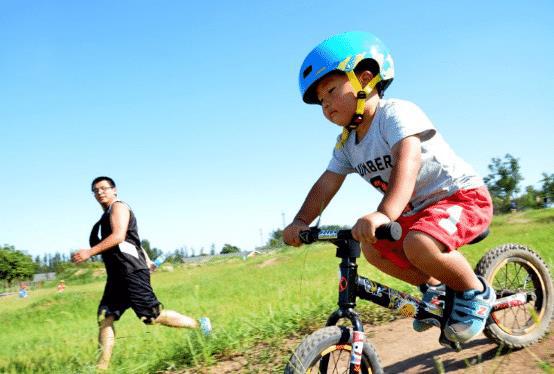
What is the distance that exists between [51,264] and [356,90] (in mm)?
153687

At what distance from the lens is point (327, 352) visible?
232 centimetres

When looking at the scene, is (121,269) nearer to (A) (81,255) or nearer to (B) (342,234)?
(A) (81,255)

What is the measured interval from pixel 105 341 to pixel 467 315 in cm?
357

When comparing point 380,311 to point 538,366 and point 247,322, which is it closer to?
point 247,322

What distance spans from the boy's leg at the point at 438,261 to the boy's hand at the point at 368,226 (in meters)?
0.45

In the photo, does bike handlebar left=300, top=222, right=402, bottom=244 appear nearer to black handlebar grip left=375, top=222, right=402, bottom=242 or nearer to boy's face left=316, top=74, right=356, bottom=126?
black handlebar grip left=375, top=222, right=402, bottom=242

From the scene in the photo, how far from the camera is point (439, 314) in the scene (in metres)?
2.86

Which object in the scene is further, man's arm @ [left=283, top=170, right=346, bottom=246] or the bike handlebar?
man's arm @ [left=283, top=170, right=346, bottom=246]

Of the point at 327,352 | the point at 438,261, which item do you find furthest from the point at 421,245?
the point at 327,352

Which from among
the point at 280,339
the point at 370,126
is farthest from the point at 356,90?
the point at 280,339

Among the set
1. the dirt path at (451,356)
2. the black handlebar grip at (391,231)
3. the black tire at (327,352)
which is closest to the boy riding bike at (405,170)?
the black handlebar grip at (391,231)

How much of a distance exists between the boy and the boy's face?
3223 millimetres

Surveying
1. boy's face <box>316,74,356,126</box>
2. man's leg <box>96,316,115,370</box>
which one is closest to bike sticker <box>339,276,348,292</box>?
boy's face <box>316,74,356,126</box>

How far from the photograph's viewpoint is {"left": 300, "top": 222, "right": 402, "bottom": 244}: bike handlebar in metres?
2.14
